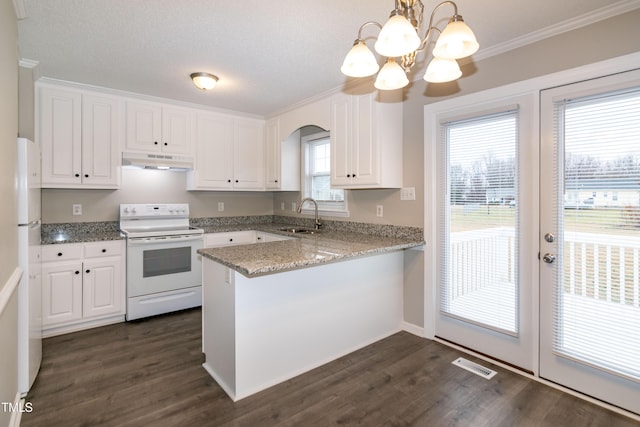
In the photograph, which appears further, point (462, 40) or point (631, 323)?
point (631, 323)

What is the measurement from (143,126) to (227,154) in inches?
39.5

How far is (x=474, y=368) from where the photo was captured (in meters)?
2.43

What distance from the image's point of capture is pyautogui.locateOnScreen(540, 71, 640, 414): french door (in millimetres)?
1923

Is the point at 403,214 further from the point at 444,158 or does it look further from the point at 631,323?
the point at 631,323

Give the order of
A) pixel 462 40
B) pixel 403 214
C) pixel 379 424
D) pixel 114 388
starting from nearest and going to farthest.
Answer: pixel 462 40
pixel 379 424
pixel 114 388
pixel 403 214

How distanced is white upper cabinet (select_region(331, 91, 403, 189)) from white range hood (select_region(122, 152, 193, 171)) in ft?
6.12

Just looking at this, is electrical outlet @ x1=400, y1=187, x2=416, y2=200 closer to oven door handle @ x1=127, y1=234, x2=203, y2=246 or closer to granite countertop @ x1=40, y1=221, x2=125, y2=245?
oven door handle @ x1=127, y1=234, x2=203, y2=246

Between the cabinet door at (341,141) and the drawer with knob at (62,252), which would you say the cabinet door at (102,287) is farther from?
the cabinet door at (341,141)

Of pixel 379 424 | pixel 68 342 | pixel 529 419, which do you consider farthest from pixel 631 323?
pixel 68 342

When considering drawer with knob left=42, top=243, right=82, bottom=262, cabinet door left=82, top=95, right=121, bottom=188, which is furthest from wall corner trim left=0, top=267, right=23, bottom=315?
cabinet door left=82, top=95, right=121, bottom=188

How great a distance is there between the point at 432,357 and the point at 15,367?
2.76 meters

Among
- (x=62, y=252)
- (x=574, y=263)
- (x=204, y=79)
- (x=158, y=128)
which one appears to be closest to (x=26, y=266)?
(x=62, y=252)

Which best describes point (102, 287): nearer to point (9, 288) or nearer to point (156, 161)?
point (156, 161)

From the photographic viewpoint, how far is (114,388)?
7.11 feet
